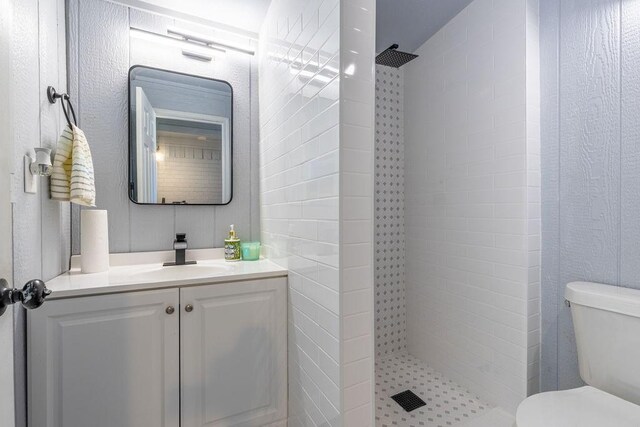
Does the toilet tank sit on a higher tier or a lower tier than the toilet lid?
higher

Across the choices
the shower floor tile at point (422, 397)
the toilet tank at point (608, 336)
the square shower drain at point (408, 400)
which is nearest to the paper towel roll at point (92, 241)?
the shower floor tile at point (422, 397)

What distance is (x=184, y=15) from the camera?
1714mm

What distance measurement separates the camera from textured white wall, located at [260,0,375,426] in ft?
3.26

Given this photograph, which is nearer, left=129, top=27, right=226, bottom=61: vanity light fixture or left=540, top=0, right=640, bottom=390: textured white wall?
left=540, top=0, right=640, bottom=390: textured white wall

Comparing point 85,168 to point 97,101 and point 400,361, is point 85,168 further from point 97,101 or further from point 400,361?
point 400,361

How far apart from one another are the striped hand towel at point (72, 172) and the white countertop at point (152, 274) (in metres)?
0.35

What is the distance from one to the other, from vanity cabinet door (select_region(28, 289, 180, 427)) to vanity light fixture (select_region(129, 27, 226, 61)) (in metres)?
1.39

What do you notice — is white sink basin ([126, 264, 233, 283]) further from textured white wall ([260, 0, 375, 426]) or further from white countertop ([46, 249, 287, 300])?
textured white wall ([260, 0, 375, 426])

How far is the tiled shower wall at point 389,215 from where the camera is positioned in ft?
7.30

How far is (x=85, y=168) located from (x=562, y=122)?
2211 millimetres

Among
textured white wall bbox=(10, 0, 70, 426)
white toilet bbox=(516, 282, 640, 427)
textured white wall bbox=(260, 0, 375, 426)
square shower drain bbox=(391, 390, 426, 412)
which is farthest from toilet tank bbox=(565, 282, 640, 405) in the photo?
textured white wall bbox=(10, 0, 70, 426)

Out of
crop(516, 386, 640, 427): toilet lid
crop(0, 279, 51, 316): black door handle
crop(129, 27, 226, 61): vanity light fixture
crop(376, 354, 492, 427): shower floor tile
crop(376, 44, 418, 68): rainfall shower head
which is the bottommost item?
Result: crop(376, 354, 492, 427): shower floor tile

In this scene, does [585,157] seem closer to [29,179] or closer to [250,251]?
[250,251]

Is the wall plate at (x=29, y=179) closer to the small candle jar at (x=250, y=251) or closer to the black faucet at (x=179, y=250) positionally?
the black faucet at (x=179, y=250)
